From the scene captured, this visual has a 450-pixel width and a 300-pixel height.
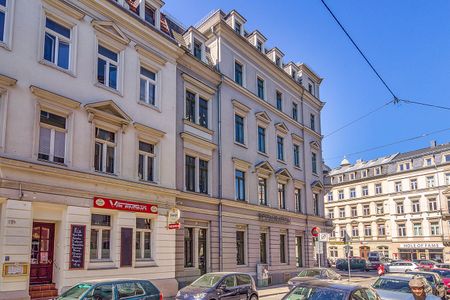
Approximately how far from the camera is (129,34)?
19953 millimetres

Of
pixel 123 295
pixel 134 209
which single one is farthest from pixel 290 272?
pixel 123 295

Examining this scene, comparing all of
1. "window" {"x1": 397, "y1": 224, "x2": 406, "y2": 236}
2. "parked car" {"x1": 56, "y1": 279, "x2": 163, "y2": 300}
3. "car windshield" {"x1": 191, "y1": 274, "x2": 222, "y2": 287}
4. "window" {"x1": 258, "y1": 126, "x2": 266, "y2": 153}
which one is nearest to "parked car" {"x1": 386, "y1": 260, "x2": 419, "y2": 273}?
"window" {"x1": 258, "y1": 126, "x2": 266, "y2": 153}

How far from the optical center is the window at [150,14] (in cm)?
2156

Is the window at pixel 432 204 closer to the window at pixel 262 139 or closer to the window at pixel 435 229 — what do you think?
the window at pixel 435 229

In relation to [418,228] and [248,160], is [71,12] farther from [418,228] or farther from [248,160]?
[418,228]

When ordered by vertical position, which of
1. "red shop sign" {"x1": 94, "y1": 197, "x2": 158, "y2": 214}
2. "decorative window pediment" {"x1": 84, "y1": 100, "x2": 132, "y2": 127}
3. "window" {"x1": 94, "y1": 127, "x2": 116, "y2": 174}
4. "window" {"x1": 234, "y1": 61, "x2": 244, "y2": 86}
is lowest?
"red shop sign" {"x1": 94, "y1": 197, "x2": 158, "y2": 214}

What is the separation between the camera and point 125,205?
1819 cm

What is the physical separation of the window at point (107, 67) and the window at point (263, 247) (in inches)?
596

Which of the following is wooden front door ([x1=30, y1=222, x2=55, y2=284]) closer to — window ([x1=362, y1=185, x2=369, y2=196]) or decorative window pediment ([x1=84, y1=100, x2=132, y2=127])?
decorative window pediment ([x1=84, y1=100, x2=132, y2=127])

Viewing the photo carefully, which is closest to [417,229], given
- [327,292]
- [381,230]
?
[381,230]

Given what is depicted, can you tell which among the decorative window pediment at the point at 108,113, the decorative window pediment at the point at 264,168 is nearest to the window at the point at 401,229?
the decorative window pediment at the point at 264,168

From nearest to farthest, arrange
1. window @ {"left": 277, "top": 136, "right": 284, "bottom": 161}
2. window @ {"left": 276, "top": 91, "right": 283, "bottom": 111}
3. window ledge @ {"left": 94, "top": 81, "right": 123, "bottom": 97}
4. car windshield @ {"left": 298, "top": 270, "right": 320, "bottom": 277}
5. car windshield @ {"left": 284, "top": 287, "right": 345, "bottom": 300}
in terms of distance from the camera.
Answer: car windshield @ {"left": 284, "top": 287, "right": 345, "bottom": 300}, window ledge @ {"left": 94, "top": 81, "right": 123, "bottom": 97}, car windshield @ {"left": 298, "top": 270, "right": 320, "bottom": 277}, window @ {"left": 277, "top": 136, "right": 284, "bottom": 161}, window @ {"left": 276, "top": 91, "right": 283, "bottom": 111}

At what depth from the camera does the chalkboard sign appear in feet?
52.2

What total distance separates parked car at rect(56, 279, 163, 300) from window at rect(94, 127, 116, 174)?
6.76 m
